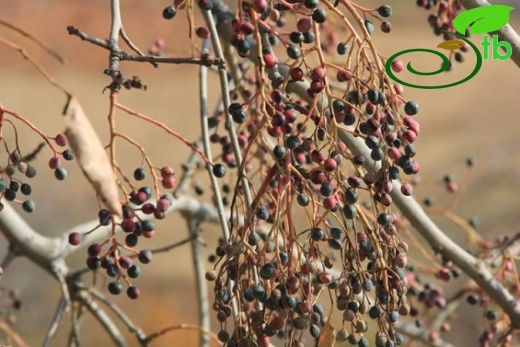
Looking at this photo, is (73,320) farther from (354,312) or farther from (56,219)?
(56,219)

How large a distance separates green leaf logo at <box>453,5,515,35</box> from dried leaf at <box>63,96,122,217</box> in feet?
2.25

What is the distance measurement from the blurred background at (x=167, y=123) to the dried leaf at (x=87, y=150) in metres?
5.83

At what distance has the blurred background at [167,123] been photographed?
Result: 23.9 feet

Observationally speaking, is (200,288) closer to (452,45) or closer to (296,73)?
(452,45)

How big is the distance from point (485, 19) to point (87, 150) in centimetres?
77

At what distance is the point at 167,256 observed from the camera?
827 centimetres

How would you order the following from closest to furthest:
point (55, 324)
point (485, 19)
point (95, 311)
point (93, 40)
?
point (93, 40) → point (485, 19) → point (55, 324) → point (95, 311)

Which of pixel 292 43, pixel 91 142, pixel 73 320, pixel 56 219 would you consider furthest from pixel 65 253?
pixel 56 219

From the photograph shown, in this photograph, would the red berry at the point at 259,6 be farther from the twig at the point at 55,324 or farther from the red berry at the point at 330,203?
the twig at the point at 55,324

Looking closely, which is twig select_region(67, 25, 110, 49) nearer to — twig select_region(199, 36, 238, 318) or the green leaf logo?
twig select_region(199, 36, 238, 318)

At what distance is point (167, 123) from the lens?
8875 mm

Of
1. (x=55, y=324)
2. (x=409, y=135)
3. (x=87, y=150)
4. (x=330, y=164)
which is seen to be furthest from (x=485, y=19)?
(x=55, y=324)

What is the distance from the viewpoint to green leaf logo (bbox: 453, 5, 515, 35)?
1500 millimetres

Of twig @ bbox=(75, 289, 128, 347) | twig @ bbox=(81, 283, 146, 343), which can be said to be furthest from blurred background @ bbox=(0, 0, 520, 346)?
twig @ bbox=(81, 283, 146, 343)
